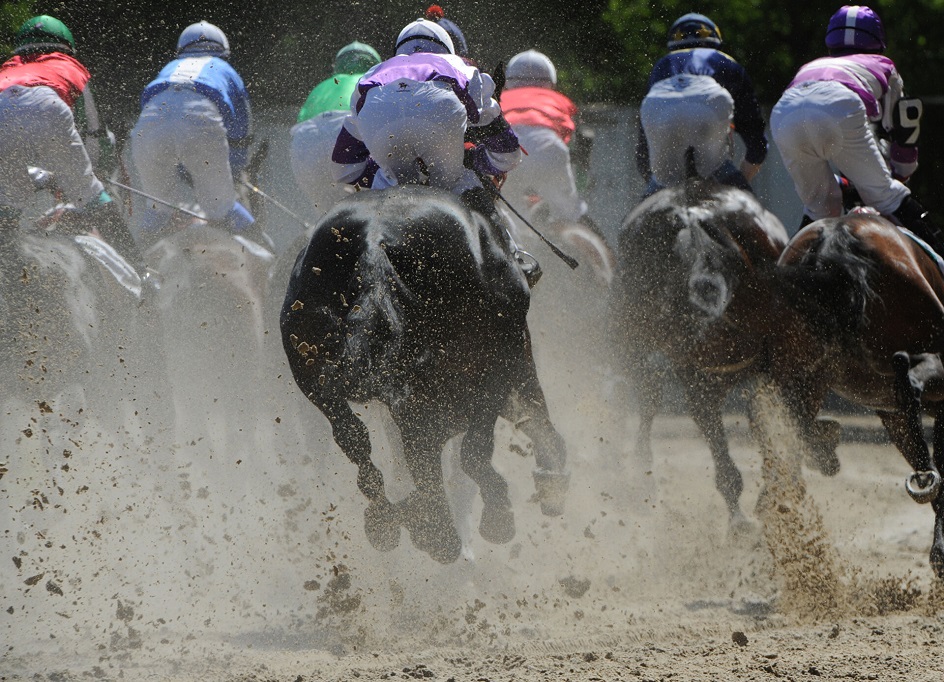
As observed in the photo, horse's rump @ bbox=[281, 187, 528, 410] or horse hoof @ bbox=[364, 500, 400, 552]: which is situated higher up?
horse's rump @ bbox=[281, 187, 528, 410]

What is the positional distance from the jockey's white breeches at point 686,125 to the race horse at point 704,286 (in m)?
0.47

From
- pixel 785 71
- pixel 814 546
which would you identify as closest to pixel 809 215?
pixel 814 546

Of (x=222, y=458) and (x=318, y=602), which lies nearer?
(x=318, y=602)

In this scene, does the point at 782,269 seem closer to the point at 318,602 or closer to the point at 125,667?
the point at 318,602

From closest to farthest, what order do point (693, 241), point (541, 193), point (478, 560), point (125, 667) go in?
point (125, 667) → point (478, 560) → point (693, 241) → point (541, 193)

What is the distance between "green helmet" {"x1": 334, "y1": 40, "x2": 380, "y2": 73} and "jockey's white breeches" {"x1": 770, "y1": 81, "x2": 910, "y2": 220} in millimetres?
2646

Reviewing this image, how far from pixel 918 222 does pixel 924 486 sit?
4.70 ft

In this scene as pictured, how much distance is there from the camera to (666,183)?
694 centimetres

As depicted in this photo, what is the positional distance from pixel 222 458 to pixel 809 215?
11.1 feet

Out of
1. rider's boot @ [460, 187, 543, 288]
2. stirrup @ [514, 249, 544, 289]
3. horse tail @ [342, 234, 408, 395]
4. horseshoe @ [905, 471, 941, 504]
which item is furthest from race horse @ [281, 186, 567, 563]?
horseshoe @ [905, 471, 941, 504]

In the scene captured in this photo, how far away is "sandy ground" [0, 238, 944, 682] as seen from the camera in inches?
171

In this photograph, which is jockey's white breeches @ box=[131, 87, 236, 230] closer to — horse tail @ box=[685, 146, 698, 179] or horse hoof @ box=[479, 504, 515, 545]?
horse tail @ box=[685, 146, 698, 179]

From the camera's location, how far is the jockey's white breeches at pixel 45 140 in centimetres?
656

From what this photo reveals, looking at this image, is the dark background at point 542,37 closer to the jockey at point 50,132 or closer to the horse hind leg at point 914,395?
the jockey at point 50,132
